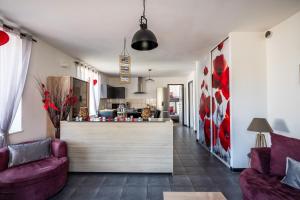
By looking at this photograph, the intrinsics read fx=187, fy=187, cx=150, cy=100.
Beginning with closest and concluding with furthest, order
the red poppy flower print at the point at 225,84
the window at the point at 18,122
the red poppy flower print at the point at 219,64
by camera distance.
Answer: the window at the point at 18,122, the red poppy flower print at the point at 225,84, the red poppy flower print at the point at 219,64

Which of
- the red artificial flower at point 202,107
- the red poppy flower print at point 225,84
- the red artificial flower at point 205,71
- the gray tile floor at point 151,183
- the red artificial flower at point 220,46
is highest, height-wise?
the red artificial flower at point 220,46

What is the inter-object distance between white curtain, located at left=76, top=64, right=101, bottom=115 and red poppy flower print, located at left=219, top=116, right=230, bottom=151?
169 inches

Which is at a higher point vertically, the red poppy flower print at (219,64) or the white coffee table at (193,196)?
the red poppy flower print at (219,64)

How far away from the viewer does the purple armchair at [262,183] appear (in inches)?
73.4

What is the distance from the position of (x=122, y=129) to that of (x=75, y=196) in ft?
4.20

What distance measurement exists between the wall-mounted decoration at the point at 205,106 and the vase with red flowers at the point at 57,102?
134 inches

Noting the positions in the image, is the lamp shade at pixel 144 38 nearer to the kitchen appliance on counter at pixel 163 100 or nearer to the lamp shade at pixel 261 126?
the lamp shade at pixel 261 126

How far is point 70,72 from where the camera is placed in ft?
17.1

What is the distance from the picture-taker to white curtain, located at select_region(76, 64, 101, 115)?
19.4 ft

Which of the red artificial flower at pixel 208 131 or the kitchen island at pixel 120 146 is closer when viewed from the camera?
the kitchen island at pixel 120 146

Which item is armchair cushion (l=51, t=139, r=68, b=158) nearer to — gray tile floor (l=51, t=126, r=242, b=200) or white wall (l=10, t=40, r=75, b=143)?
gray tile floor (l=51, t=126, r=242, b=200)

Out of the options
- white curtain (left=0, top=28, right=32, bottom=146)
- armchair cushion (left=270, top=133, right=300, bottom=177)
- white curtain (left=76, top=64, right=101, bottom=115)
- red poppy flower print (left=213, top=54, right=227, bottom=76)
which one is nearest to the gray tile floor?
armchair cushion (left=270, top=133, right=300, bottom=177)

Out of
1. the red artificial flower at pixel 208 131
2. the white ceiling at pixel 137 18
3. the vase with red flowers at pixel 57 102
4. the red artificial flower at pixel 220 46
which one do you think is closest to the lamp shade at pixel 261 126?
the red artificial flower at pixel 208 131

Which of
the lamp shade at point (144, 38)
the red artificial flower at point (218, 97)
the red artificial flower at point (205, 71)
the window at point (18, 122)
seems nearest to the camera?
the lamp shade at point (144, 38)
